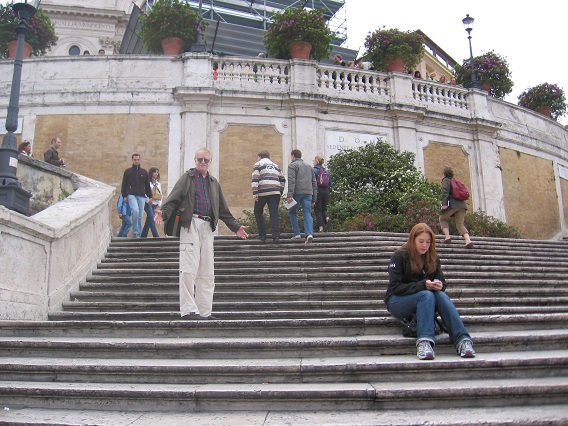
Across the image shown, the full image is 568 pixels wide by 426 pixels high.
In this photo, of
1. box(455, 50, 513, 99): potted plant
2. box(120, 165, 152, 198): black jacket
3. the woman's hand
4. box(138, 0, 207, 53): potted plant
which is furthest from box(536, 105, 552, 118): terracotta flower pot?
the woman's hand

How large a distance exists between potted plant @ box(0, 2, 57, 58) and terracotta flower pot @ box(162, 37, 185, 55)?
407 centimetres

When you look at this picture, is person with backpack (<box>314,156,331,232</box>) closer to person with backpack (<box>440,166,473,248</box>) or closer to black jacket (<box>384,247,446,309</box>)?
person with backpack (<box>440,166,473,248</box>)

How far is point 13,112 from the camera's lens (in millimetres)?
8125

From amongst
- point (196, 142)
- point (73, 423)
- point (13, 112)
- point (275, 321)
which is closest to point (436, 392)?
point (275, 321)

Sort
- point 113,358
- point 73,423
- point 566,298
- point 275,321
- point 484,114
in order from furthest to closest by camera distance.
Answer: point 484,114, point 566,298, point 275,321, point 113,358, point 73,423

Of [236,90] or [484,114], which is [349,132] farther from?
[484,114]

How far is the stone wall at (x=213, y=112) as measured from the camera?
1408cm

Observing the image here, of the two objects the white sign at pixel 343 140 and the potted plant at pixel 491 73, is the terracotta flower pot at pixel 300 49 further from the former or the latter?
the potted plant at pixel 491 73

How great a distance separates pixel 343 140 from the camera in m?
15.0

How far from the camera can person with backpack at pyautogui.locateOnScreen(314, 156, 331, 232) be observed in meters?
10.3

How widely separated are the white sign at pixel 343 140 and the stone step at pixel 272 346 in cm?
1028

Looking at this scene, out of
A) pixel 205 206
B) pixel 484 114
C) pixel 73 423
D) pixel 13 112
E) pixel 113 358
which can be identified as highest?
pixel 484 114

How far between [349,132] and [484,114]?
489 cm

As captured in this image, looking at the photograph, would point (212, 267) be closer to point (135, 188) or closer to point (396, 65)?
point (135, 188)
